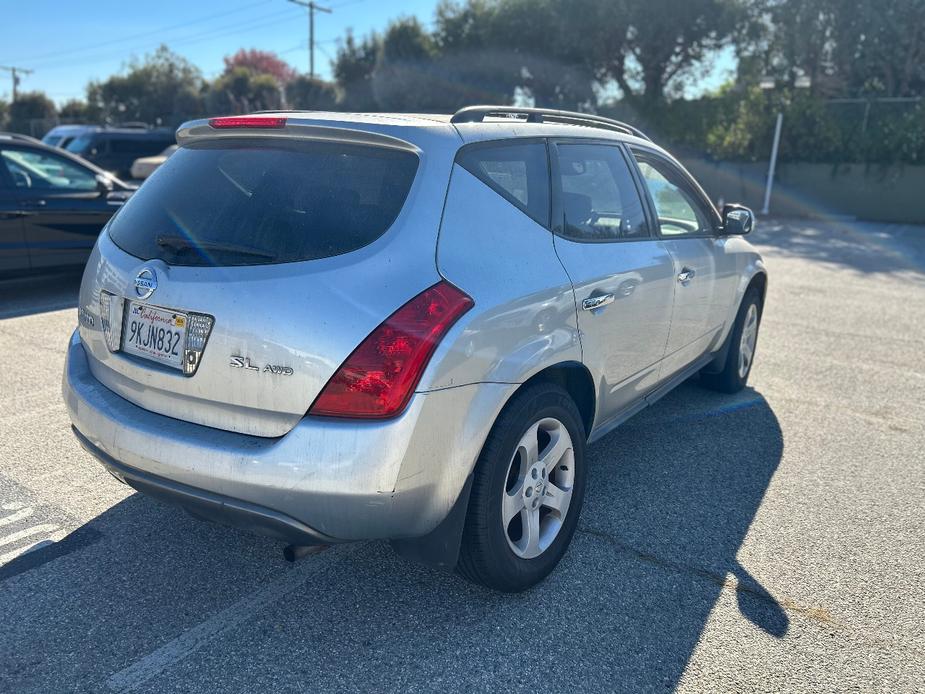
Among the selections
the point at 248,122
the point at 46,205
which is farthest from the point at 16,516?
the point at 46,205

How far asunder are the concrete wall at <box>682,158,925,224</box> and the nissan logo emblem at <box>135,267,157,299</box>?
20797 mm

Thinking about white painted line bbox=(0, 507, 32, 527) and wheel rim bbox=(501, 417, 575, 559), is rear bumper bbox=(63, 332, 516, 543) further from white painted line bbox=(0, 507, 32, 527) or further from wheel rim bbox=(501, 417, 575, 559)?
white painted line bbox=(0, 507, 32, 527)

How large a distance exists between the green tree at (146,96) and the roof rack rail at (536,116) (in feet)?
155

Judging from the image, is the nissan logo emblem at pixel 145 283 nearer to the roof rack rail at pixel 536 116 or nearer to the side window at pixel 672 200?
the roof rack rail at pixel 536 116

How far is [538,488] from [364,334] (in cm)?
101

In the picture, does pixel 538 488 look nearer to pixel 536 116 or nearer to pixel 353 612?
pixel 353 612

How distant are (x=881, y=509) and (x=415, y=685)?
2.55 meters

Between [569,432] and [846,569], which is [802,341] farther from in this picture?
[569,432]

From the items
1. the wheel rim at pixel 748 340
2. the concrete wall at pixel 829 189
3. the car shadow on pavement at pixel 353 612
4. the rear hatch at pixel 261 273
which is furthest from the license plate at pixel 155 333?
the concrete wall at pixel 829 189

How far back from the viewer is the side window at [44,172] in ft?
23.9

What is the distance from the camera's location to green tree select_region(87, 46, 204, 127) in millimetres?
46812

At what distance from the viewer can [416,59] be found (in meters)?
34.1

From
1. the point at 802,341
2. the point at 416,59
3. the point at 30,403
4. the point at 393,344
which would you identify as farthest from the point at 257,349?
the point at 416,59

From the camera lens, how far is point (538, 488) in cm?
291
